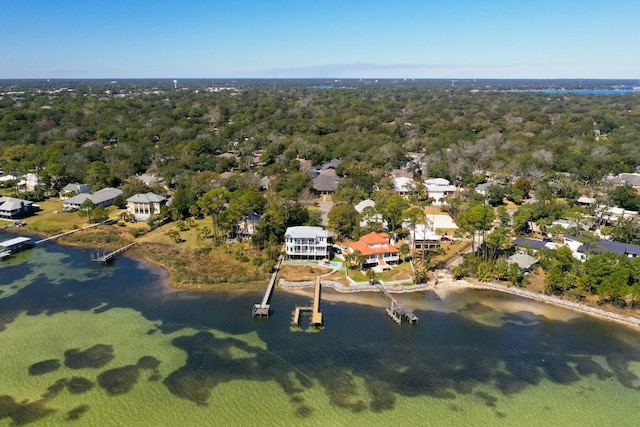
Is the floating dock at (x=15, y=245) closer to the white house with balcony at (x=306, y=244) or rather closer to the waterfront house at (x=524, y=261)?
the white house with balcony at (x=306, y=244)

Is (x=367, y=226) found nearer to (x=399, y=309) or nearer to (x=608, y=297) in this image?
(x=399, y=309)

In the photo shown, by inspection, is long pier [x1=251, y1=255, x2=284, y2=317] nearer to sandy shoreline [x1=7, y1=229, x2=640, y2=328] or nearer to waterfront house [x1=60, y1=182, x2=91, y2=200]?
sandy shoreline [x1=7, y1=229, x2=640, y2=328]

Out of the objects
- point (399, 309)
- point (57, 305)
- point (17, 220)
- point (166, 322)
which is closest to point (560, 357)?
point (399, 309)

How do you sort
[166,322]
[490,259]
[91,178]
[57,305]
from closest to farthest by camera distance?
[166,322] < [57,305] < [490,259] < [91,178]

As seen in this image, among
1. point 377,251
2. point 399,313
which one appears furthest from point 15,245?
point 399,313

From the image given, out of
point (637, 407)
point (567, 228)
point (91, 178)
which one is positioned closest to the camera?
point (637, 407)

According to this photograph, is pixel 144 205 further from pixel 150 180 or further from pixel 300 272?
pixel 300 272

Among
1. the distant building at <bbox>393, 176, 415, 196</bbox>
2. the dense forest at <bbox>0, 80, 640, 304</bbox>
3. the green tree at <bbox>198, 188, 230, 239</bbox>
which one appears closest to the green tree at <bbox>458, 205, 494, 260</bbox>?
the dense forest at <bbox>0, 80, 640, 304</bbox>
